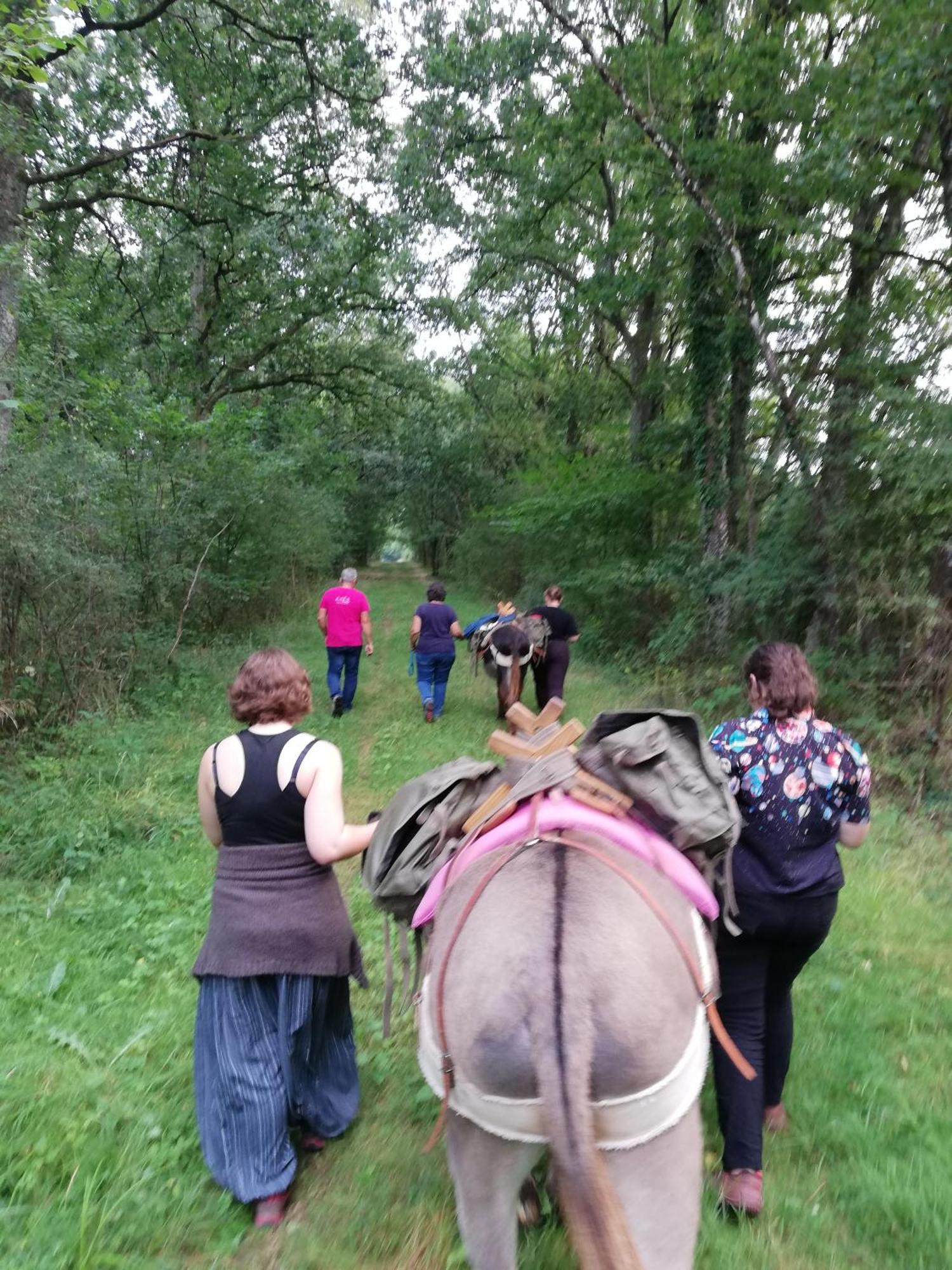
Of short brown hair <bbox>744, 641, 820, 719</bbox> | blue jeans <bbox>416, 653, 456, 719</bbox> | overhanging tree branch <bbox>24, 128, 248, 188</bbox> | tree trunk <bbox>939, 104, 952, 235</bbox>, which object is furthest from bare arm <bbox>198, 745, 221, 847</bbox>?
overhanging tree branch <bbox>24, 128, 248, 188</bbox>

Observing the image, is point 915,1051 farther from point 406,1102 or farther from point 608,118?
point 608,118

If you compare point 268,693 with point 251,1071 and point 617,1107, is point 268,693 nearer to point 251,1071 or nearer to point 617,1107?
point 251,1071

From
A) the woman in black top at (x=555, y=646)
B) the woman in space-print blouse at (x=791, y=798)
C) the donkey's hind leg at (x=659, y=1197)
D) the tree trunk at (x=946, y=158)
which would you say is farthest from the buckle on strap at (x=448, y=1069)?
the tree trunk at (x=946, y=158)

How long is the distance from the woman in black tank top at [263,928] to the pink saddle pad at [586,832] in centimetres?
47

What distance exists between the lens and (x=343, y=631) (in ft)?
29.8

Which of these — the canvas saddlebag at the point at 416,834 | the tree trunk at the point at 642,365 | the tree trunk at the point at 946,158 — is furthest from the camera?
the tree trunk at the point at 642,365

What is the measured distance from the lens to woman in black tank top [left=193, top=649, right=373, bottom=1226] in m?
2.44

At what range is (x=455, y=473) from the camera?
30750 mm

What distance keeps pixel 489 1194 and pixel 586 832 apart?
2.87 ft

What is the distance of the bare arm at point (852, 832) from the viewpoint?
2.57 m

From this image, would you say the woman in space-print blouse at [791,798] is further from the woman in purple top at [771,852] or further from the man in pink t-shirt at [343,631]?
the man in pink t-shirt at [343,631]

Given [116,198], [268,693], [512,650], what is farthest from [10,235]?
[268,693]

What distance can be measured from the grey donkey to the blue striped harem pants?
34.2 inches

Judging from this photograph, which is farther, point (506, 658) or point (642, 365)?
point (642, 365)
